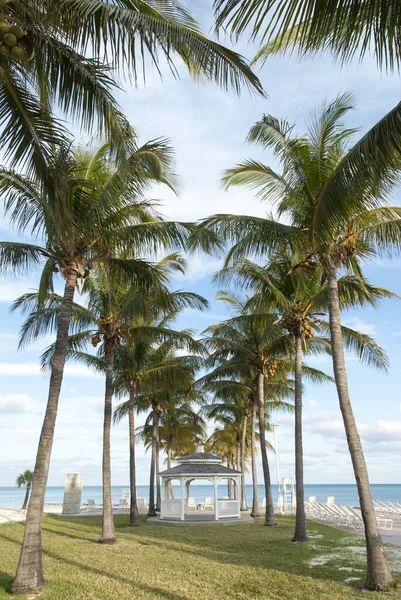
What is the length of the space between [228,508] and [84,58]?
20.8m

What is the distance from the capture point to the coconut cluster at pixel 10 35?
16.5 feet

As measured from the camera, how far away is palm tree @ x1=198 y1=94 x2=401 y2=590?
8305mm

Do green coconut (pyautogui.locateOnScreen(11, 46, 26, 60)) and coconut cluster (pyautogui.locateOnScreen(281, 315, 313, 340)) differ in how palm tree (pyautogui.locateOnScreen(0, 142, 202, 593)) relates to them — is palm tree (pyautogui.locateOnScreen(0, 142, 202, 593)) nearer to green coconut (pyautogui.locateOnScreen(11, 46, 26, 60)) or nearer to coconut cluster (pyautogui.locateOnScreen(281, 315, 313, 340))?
green coconut (pyautogui.locateOnScreen(11, 46, 26, 60))

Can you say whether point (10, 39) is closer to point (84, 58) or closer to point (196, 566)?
point (84, 58)

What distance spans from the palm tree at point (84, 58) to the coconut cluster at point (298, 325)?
1052 centimetres

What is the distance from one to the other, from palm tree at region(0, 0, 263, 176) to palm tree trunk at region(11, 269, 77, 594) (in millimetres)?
3809

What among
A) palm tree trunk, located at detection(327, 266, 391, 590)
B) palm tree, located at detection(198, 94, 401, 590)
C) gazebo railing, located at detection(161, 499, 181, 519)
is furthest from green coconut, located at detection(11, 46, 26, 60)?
gazebo railing, located at detection(161, 499, 181, 519)

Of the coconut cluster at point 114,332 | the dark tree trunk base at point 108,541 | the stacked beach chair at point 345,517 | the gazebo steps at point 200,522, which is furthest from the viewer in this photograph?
the gazebo steps at point 200,522

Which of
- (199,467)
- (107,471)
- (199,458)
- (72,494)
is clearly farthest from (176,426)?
(107,471)

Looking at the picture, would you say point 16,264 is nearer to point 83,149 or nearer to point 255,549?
point 83,149

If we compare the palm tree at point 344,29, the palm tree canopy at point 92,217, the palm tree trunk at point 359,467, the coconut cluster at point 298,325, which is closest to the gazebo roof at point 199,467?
the coconut cluster at point 298,325

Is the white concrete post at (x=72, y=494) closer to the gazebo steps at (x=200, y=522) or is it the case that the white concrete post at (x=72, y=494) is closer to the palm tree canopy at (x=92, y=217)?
the gazebo steps at (x=200, y=522)

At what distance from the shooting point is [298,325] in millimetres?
16078

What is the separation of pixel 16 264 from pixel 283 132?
6.74 metres
